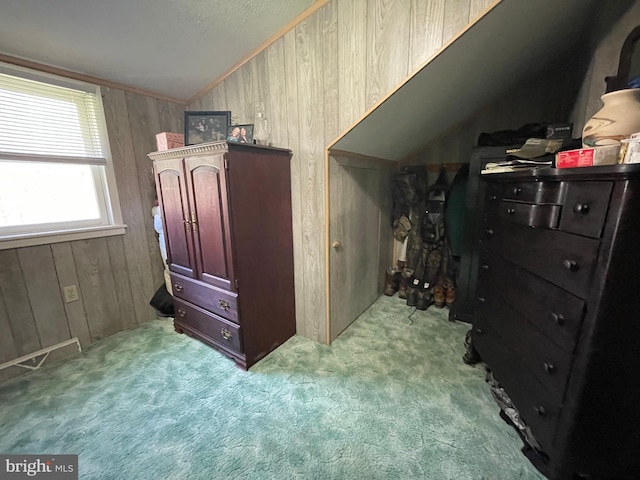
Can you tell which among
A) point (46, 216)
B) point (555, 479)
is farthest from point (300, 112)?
point (555, 479)

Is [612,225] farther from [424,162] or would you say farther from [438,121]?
[424,162]

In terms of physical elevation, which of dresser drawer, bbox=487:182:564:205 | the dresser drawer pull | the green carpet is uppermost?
dresser drawer, bbox=487:182:564:205

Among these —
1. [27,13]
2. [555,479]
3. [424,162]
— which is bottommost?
[555,479]

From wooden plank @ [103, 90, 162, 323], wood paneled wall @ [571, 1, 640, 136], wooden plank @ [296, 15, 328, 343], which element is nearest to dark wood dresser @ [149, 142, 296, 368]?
wooden plank @ [296, 15, 328, 343]

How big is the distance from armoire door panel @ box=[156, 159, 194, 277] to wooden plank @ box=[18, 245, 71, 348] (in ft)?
2.52

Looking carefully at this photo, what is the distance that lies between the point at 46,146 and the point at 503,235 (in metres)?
3.01

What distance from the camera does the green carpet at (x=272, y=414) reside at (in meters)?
1.13

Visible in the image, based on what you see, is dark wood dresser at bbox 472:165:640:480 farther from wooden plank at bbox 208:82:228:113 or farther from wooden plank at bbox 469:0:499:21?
wooden plank at bbox 208:82:228:113

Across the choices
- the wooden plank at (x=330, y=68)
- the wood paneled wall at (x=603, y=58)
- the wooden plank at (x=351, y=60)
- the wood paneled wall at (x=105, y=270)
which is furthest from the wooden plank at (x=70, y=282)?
the wood paneled wall at (x=603, y=58)

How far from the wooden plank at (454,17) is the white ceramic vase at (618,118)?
0.68m

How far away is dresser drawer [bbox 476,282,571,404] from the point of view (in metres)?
0.93

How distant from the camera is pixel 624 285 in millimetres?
764

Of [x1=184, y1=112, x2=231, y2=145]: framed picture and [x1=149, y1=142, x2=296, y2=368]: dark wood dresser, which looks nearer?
[x1=149, y1=142, x2=296, y2=368]: dark wood dresser

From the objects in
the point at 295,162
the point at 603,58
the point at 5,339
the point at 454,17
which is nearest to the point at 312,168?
the point at 295,162
